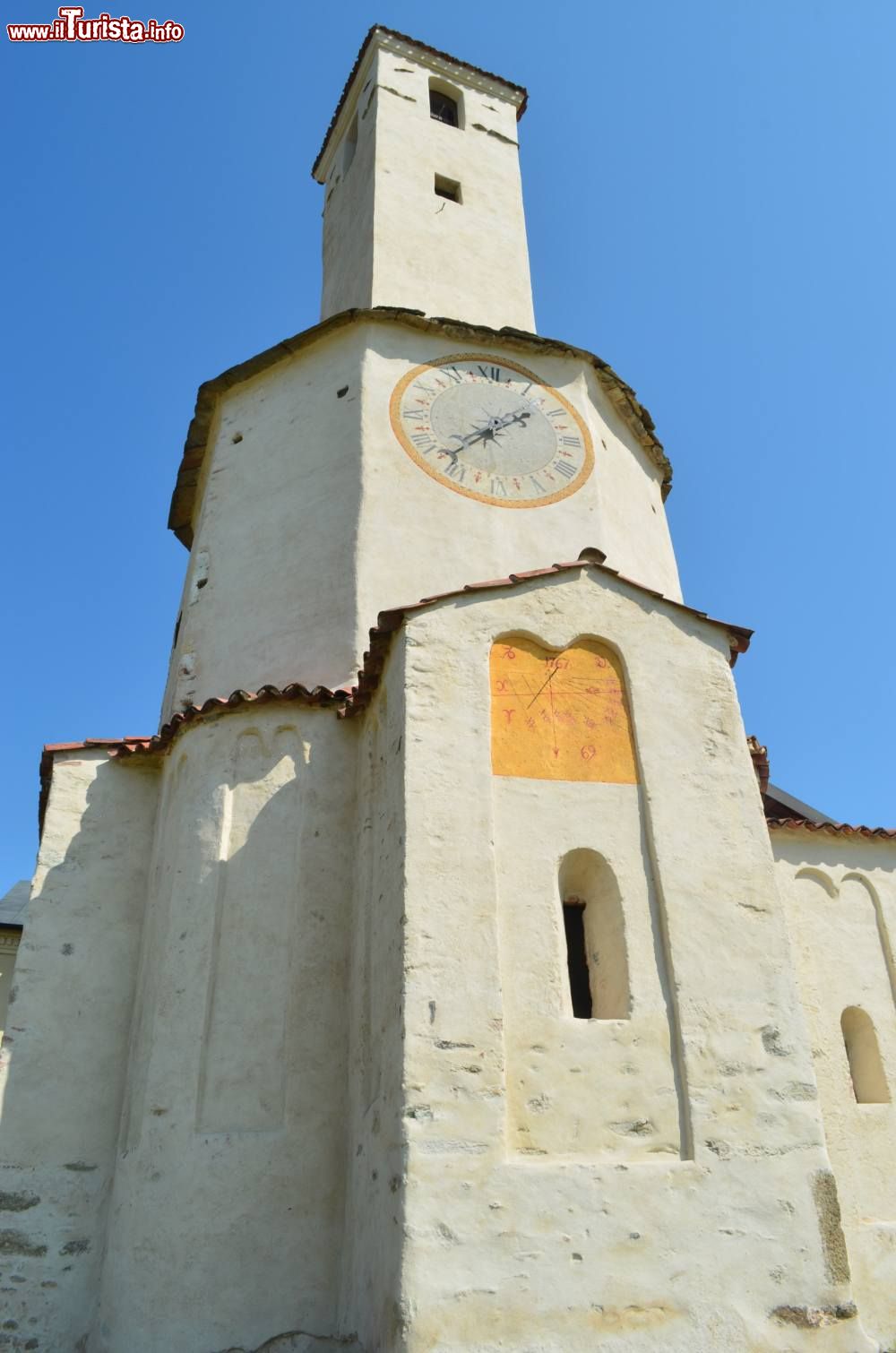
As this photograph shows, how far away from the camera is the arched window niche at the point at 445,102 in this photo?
1773 centimetres

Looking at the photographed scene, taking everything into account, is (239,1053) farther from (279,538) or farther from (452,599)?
(279,538)

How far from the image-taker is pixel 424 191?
51.3ft

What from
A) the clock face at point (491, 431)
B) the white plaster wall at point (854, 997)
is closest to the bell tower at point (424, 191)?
the clock face at point (491, 431)

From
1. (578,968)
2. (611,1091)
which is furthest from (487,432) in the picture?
(611,1091)

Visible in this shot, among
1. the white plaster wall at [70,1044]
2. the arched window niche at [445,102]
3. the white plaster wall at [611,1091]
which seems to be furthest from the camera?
the arched window niche at [445,102]

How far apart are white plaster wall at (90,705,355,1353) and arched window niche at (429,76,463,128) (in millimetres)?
13335

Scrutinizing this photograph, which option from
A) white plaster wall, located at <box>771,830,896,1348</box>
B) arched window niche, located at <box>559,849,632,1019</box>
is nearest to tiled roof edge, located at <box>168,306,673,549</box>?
white plaster wall, located at <box>771,830,896,1348</box>

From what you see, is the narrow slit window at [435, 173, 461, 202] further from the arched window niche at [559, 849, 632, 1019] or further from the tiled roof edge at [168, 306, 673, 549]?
the arched window niche at [559, 849, 632, 1019]

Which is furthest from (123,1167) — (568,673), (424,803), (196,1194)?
(568,673)

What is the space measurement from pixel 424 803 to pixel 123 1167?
3582 mm

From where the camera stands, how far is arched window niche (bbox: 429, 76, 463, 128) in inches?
698

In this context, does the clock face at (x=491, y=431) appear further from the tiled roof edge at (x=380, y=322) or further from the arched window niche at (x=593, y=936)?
the arched window niche at (x=593, y=936)

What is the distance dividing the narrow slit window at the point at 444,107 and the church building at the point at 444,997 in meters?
9.79

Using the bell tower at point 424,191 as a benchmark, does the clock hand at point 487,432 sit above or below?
below
